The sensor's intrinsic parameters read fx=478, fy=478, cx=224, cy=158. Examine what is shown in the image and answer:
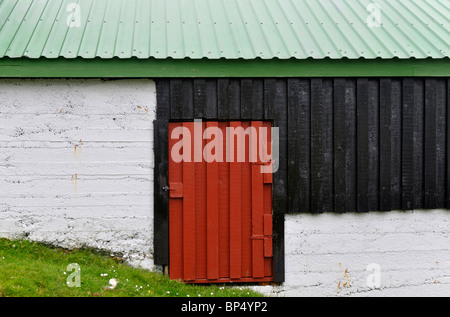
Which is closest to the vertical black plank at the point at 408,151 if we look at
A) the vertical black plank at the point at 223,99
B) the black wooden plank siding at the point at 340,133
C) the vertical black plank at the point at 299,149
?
the black wooden plank siding at the point at 340,133

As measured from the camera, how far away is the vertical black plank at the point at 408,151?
267 inches

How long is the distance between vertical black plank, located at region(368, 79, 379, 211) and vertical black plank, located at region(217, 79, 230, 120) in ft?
6.61

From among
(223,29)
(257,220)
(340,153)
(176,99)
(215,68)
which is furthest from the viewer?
(223,29)

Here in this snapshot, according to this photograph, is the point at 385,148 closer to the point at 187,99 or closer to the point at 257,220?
the point at 257,220

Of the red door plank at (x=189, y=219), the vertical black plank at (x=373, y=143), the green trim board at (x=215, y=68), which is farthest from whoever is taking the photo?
the vertical black plank at (x=373, y=143)

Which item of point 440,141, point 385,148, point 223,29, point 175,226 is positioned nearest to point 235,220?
point 175,226

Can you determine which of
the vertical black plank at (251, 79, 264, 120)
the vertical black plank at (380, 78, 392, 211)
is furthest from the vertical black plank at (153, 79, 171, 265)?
the vertical black plank at (380, 78, 392, 211)

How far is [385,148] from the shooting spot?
6781 mm

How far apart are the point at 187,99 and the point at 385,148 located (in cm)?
288

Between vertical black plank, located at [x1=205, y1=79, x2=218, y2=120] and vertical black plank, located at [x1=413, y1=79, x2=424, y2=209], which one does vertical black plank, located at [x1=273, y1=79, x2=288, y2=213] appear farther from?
vertical black plank, located at [x1=413, y1=79, x2=424, y2=209]

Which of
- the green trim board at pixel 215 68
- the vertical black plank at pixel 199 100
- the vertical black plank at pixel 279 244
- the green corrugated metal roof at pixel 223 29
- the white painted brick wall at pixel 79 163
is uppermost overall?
the green corrugated metal roof at pixel 223 29

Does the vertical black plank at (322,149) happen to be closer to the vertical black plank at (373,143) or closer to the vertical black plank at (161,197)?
the vertical black plank at (373,143)

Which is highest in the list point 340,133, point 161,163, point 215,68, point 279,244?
point 215,68

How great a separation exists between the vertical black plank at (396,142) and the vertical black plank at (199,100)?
105 inches
